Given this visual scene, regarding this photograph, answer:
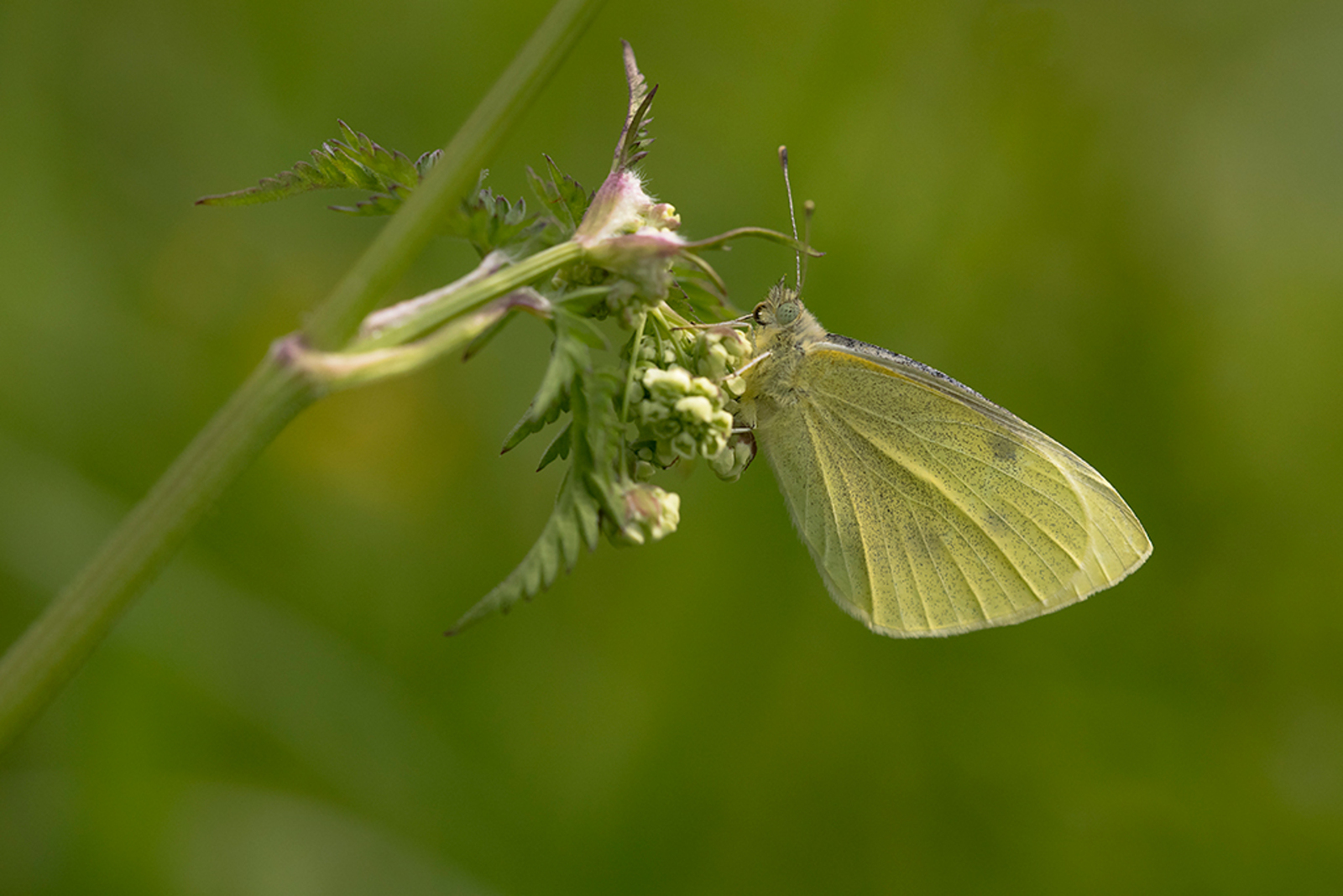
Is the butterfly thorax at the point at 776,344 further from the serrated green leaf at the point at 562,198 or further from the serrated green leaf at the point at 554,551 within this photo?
the serrated green leaf at the point at 554,551

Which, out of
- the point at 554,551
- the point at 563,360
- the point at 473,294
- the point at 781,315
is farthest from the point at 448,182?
the point at 781,315

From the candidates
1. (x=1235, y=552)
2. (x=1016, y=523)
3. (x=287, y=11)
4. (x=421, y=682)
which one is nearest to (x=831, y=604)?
(x=1016, y=523)

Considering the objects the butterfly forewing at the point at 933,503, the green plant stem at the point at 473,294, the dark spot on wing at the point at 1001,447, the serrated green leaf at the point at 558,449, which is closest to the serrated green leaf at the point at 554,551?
the serrated green leaf at the point at 558,449

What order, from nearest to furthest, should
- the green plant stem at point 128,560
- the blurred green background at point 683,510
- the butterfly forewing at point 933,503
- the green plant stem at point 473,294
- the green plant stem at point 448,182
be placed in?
the green plant stem at point 128,560 → the green plant stem at point 448,182 → the green plant stem at point 473,294 → the butterfly forewing at point 933,503 → the blurred green background at point 683,510

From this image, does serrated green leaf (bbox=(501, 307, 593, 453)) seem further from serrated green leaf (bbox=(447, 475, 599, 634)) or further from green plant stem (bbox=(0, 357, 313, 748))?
green plant stem (bbox=(0, 357, 313, 748))

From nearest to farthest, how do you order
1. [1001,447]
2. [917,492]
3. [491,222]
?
1. [491,222]
2. [1001,447]
3. [917,492]

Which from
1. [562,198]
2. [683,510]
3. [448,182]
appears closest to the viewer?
[448,182]

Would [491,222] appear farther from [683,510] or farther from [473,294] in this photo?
[683,510]
